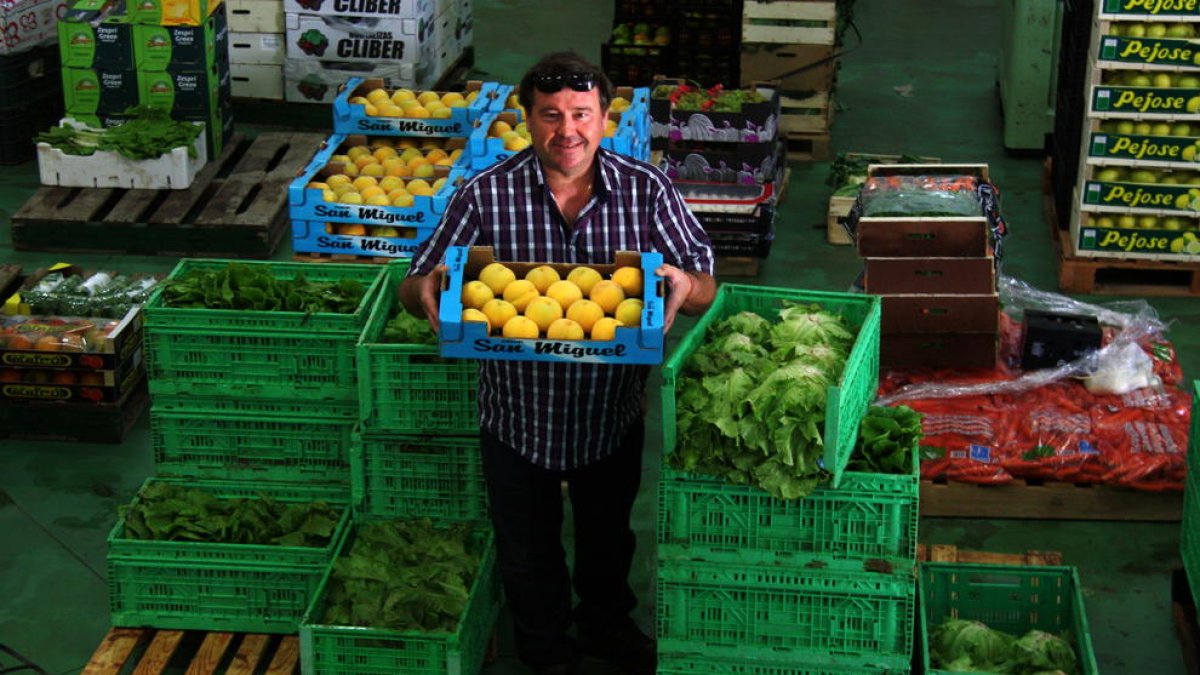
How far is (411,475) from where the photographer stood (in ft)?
20.2

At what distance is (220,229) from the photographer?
33.1 ft

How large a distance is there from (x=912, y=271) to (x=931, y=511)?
46.3 inches

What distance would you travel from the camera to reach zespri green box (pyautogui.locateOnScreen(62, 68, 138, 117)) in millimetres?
10969

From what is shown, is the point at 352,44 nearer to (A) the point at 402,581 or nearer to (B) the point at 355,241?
(B) the point at 355,241

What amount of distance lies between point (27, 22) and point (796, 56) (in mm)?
5409

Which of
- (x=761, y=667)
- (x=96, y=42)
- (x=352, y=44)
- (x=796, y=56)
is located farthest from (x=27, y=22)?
(x=761, y=667)

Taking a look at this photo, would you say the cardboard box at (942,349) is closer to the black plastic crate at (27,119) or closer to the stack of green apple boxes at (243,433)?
the stack of green apple boxes at (243,433)

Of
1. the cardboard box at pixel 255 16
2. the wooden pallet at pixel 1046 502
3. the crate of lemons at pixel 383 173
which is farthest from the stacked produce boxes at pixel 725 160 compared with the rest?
the cardboard box at pixel 255 16

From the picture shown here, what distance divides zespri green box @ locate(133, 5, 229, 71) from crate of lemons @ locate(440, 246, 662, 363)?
648 centimetres

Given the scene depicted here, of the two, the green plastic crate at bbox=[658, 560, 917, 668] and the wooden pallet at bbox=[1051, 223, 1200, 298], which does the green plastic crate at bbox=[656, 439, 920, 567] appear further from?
the wooden pallet at bbox=[1051, 223, 1200, 298]

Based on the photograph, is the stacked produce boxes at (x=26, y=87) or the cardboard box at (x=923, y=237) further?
the stacked produce boxes at (x=26, y=87)

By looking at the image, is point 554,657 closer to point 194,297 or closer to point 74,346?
point 194,297

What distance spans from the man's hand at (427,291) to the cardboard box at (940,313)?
3.10 metres

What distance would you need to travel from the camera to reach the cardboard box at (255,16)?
12031 mm
